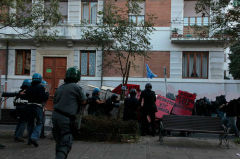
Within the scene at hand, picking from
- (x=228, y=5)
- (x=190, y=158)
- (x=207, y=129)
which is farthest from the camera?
(x=228, y=5)

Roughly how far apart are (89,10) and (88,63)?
3.80 meters

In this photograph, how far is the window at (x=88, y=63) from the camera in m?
20.2

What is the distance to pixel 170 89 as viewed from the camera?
19438 millimetres

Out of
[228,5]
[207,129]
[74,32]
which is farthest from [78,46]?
[207,129]

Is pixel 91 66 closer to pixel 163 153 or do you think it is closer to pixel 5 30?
pixel 5 30

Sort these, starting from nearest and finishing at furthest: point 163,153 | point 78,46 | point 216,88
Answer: point 163,153, point 216,88, point 78,46

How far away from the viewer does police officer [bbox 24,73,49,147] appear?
7673 mm

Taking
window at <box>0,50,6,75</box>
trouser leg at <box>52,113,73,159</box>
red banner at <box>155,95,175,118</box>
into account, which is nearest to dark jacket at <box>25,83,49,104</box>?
trouser leg at <box>52,113,73,159</box>

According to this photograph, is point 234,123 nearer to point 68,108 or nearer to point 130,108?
point 130,108

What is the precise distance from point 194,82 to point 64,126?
614 inches

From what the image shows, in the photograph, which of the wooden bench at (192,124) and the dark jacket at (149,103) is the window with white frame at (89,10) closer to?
the dark jacket at (149,103)

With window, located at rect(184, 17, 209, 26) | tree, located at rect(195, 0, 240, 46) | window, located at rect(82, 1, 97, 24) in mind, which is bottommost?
tree, located at rect(195, 0, 240, 46)

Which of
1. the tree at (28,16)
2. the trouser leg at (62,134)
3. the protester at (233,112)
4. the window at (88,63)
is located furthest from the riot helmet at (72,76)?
the window at (88,63)

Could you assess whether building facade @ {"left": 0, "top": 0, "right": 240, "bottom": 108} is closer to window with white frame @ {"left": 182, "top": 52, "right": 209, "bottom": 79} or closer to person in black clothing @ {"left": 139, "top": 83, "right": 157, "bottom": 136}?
window with white frame @ {"left": 182, "top": 52, "right": 209, "bottom": 79}
